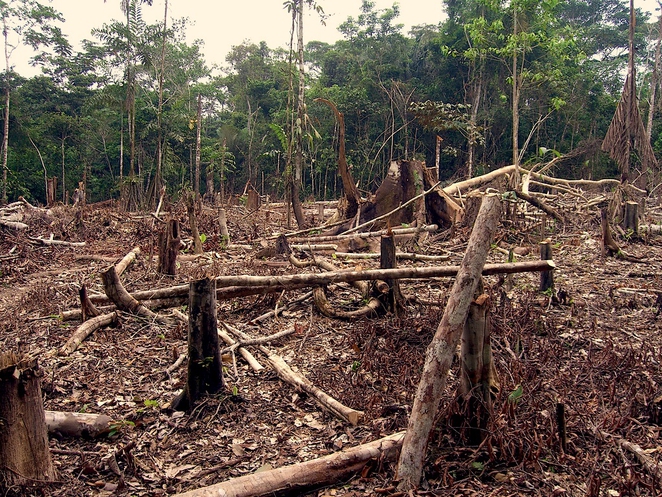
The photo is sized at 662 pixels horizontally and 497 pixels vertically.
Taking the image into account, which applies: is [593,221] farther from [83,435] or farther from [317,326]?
[83,435]

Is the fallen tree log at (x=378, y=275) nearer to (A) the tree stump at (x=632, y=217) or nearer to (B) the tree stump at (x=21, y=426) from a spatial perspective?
(B) the tree stump at (x=21, y=426)

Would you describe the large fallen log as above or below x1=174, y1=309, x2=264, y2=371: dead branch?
below

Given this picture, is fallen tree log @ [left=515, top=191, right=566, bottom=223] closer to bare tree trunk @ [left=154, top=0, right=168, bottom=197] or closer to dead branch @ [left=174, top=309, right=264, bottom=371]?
dead branch @ [left=174, top=309, right=264, bottom=371]

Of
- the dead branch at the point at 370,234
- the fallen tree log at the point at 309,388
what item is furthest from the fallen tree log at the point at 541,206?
the fallen tree log at the point at 309,388

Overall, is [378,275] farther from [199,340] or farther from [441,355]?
[441,355]

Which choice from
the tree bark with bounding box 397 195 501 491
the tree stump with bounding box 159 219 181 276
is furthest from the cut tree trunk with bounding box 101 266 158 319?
the tree bark with bounding box 397 195 501 491

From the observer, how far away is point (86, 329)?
4980mm

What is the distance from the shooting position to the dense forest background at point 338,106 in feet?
74.2

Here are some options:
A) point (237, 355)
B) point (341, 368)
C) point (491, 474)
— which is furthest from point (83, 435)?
point (491, 474)

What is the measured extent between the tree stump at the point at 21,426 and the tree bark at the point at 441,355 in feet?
6.59

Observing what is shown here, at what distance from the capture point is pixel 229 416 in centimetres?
372

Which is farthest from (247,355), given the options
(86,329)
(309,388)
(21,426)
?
(21,426)

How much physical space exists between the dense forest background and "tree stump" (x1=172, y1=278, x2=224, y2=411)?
59.1 ft

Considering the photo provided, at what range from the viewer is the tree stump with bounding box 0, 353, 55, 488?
258 centimetres
